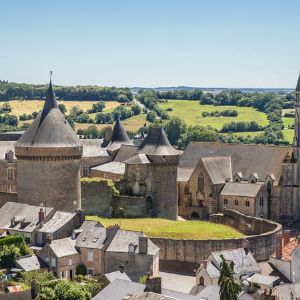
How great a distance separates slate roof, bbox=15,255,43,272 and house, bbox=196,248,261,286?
10.00m

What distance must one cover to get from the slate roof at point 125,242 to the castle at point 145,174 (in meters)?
9.25

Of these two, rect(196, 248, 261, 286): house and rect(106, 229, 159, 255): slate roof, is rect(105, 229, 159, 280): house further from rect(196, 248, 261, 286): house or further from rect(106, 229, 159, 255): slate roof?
rect(196, 248, 261, 286): house

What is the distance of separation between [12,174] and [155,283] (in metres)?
36.1

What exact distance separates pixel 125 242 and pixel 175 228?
981 cm

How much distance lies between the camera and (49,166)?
62.1 metres

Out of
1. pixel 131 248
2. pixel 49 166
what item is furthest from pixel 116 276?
pixel 49 166

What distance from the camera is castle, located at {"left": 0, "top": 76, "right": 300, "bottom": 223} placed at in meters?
62.5

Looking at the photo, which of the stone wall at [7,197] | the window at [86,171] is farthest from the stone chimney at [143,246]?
the window at [86,171]

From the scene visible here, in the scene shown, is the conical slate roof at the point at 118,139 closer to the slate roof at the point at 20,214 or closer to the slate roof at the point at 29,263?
the slate roof at the point at 20,214

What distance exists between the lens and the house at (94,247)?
53656 mm

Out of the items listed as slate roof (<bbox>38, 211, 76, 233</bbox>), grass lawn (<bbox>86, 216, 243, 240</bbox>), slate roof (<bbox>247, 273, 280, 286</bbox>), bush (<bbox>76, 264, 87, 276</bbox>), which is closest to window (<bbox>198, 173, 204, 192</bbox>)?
grass lawn (<bbox>86, 216, 243, 240</bbox>)

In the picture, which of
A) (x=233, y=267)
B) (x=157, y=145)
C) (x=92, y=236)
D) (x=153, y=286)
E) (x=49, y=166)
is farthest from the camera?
(x=157, y=145)

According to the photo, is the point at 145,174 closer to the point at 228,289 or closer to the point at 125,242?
the point at 125,242

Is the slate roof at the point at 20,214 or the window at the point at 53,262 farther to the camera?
the slate roof at the point at 20,214
